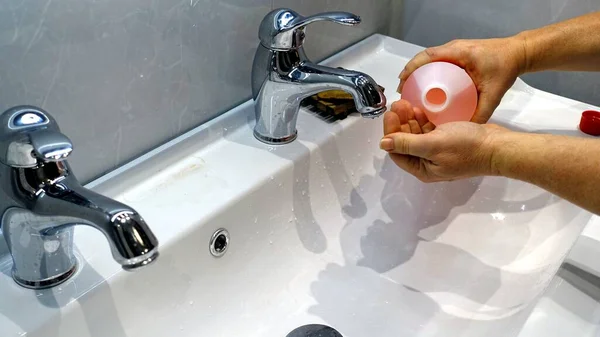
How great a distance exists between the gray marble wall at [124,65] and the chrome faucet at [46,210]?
72 millimetres

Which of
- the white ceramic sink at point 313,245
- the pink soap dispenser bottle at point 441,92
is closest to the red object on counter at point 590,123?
the white ceramic sink at point 313,245

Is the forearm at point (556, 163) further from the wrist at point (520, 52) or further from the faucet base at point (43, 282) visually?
the faucet base at point (43, 282)

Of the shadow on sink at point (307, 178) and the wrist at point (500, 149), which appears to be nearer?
the wrist at point (500, 149)

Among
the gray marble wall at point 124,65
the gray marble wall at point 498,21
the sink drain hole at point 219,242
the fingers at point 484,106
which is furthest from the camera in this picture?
the gray marble wall at point 498,21

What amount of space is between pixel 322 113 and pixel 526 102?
32 cm

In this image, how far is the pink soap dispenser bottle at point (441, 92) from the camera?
26.0 inches

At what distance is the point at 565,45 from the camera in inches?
31.1

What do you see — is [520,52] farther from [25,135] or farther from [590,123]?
[25,135]

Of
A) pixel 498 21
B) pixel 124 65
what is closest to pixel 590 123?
pixel 498 21

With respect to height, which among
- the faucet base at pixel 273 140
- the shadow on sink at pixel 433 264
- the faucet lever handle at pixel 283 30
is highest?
the faucet lever handle at pixel 283 30

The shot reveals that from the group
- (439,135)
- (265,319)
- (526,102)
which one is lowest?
(265,319)

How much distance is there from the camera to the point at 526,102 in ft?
3.02

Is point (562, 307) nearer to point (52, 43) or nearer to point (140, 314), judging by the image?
point (140, 314)

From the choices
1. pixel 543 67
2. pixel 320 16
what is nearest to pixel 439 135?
pixel 320 16
